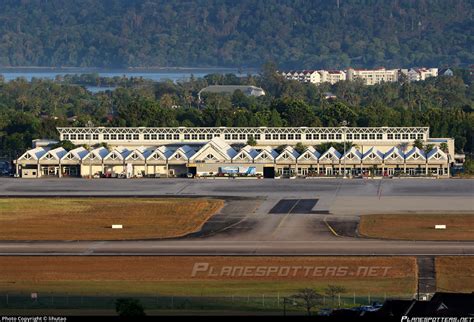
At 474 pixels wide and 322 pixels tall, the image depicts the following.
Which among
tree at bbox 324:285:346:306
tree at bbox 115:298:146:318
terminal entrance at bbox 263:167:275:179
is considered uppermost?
tree at bbox 115:298:146:318

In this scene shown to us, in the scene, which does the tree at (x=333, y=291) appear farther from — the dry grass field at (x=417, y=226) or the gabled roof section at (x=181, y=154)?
the gabled roof section at (x=181, y=154)

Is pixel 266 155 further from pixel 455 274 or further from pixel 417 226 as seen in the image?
pixel 455 274

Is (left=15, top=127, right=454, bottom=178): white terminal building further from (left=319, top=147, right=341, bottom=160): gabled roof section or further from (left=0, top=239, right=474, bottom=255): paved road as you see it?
(left=0, top=239, right=474, bottom=255): paved road

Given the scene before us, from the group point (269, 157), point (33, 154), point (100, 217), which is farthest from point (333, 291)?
point (33, 154)

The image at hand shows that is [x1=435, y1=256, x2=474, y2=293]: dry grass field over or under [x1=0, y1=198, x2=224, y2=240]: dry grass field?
over

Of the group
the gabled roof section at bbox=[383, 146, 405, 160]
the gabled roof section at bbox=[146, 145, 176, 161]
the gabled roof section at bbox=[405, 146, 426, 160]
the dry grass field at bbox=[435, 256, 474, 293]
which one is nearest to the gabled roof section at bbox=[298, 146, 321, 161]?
the gabled roof section at bbox=[383, 146, 405, 160]

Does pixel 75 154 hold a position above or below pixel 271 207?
above
